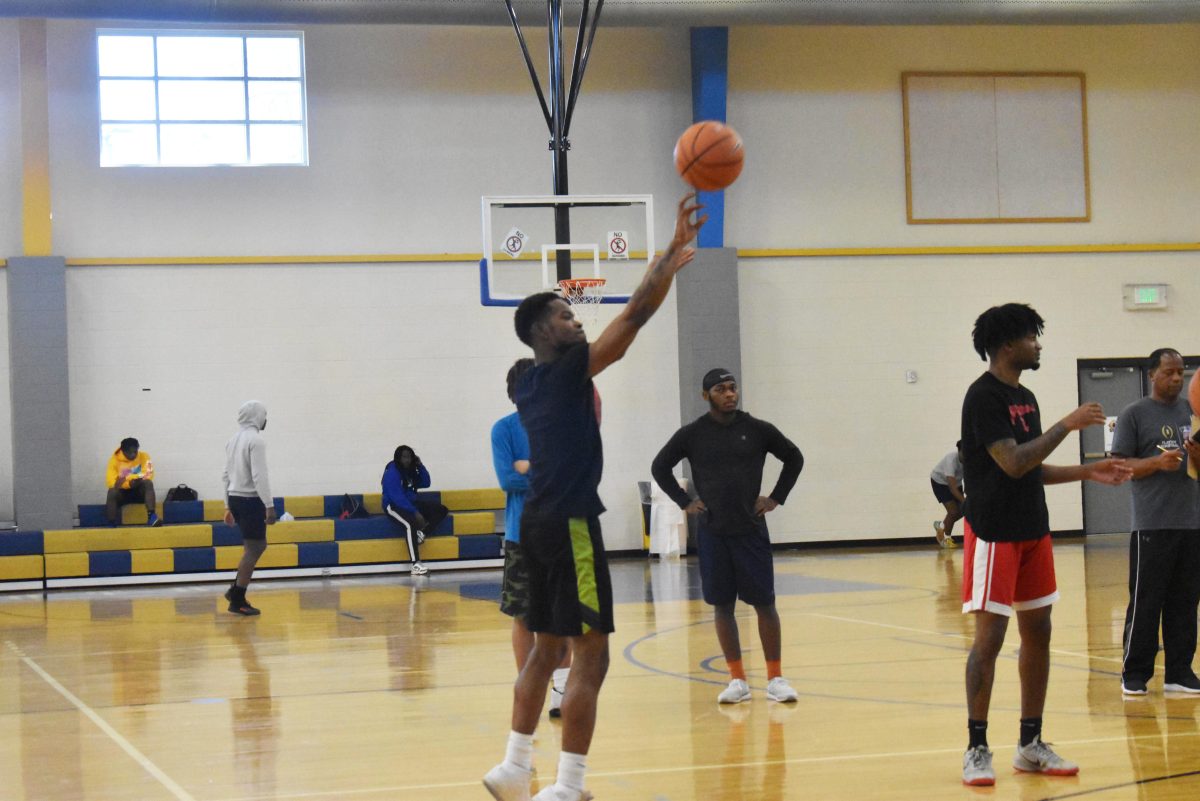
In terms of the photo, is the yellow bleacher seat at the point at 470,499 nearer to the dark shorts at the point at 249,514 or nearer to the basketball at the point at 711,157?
the dark shorts at the point at 249,514

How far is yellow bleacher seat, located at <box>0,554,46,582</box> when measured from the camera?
50.1ft

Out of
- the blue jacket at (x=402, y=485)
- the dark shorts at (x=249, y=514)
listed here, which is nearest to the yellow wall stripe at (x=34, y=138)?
the blue jacket at (x=402, y=485)

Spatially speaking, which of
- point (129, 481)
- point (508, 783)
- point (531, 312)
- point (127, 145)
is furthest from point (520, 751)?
point (127, 145)

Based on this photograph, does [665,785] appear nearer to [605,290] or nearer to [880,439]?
[605,290]

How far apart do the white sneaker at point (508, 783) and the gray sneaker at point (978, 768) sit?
1649 millimetres

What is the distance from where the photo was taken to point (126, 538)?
15641 millimetres

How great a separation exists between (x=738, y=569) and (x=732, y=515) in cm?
28

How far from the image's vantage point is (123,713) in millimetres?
6895

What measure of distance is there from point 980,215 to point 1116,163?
2.11m

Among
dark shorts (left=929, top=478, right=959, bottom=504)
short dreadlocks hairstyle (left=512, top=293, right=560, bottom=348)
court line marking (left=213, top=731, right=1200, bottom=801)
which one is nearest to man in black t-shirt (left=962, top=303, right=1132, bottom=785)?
court line marking (left=213, top=731, right=1200, bottom=801)

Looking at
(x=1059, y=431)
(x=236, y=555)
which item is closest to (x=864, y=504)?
(x=236, y=555)

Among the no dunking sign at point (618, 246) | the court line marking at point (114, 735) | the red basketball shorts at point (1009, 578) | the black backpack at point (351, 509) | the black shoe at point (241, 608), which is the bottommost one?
the black shoe at point (241, 608)

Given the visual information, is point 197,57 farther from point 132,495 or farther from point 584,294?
point 584,294

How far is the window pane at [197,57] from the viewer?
16734mm
